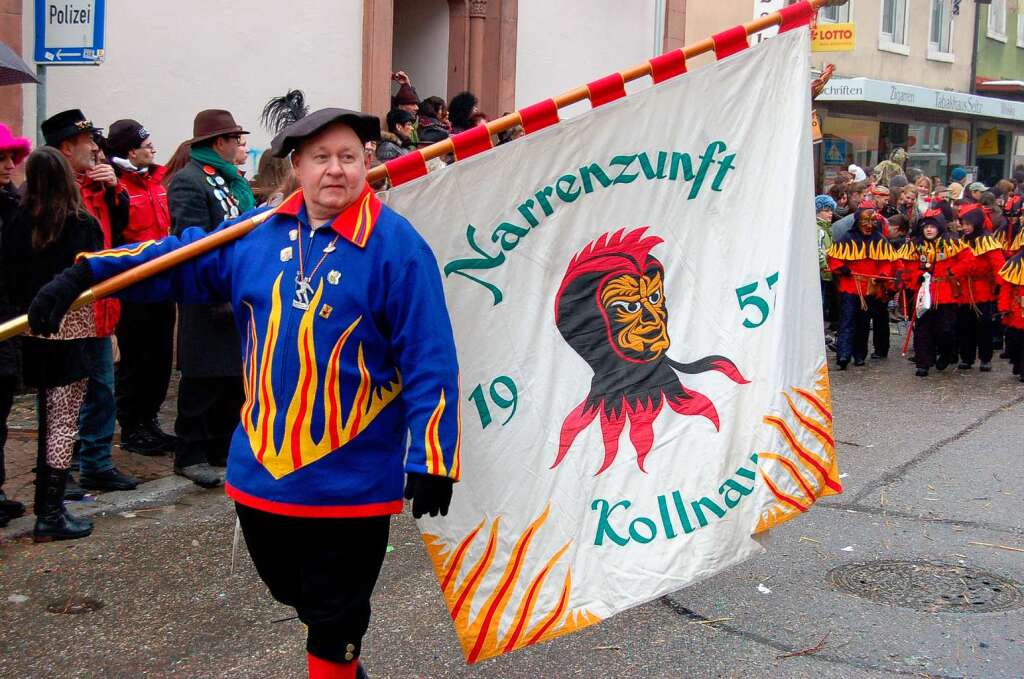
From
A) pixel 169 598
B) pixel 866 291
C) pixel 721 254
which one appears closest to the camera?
pixel 721 254

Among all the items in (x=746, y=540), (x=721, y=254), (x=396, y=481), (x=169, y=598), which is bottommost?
(x=169, y=598)

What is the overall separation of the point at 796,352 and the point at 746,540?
63cm

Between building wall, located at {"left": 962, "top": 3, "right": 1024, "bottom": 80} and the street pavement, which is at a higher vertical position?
building wall, located at {"left": 962, "top": 3, "right": 1024, "bottom": 80}

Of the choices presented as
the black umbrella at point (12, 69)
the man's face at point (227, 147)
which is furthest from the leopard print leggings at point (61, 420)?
the black umbrella at point (12, 69)

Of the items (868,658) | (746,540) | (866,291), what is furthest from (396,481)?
(866,291)

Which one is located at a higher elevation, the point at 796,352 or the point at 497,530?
the point at 796,352

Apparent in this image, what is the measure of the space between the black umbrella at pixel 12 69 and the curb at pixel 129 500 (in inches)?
101

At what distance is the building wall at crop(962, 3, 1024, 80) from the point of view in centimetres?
2922

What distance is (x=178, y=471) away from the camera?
273 inches

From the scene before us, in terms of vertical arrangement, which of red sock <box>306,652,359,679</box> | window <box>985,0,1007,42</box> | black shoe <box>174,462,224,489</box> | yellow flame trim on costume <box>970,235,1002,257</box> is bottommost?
black shoe <box>174,462,224,489</box>

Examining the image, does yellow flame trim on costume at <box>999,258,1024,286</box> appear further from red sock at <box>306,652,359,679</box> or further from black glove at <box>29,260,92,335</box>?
black glove at <box>29,260,92,335</box>

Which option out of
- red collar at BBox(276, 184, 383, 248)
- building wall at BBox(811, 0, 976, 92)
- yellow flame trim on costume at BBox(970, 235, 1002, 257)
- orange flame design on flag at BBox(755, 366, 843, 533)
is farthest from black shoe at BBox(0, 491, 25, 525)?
building wall at BBox(811, 0, 976, 92)

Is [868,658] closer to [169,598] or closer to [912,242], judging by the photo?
[169,598]

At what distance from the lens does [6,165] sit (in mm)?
5980
